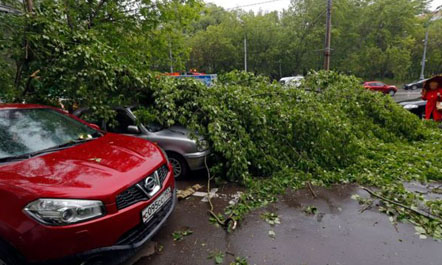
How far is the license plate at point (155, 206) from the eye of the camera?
227cm

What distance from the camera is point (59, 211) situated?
5.94 ft

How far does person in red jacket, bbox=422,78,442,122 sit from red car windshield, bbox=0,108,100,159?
9487 millimetres

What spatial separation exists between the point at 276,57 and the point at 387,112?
31118 mm

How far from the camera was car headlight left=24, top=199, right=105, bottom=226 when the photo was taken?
5.84 feet

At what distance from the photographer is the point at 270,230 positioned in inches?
115

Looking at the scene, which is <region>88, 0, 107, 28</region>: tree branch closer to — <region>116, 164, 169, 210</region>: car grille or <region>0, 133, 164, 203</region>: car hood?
<region>0, 133, 164, 203</region>: car hood

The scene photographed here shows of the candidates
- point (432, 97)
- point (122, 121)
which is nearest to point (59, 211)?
point (122, 121)

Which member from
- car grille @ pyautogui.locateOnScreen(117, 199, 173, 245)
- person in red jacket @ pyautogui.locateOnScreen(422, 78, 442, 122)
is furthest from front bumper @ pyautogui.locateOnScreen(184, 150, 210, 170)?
person in red jacket @ pyautogui.locateOnScreen(422, 78, 442, 122)

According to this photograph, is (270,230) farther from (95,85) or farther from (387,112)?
(387,112)

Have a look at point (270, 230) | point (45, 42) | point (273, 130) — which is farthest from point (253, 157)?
point (45, 42)

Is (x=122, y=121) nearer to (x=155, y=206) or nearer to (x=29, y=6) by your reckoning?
(x=29, y=6)

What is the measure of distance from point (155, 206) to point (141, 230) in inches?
10.0

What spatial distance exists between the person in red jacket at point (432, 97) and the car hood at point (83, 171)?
891 cm

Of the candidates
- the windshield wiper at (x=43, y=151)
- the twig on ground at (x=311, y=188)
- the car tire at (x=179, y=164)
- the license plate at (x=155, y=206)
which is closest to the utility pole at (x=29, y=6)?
the windshield wiper at (x=43, y=151)
